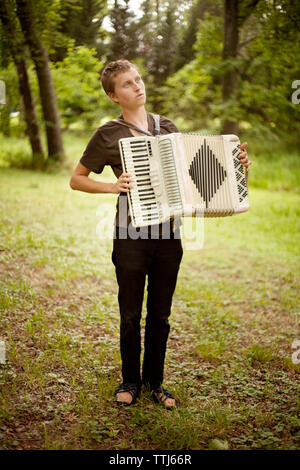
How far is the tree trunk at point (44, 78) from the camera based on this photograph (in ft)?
25.4

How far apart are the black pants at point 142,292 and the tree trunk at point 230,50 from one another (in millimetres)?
7740

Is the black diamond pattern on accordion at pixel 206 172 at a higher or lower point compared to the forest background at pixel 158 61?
lower

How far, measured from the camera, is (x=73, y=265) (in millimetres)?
4926

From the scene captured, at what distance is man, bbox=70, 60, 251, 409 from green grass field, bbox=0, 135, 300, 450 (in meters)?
0.31

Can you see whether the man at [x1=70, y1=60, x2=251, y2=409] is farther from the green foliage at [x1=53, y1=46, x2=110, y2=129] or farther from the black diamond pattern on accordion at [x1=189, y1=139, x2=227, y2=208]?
the green foliage at [x1=53, y1=46, x2=110, y2=129]

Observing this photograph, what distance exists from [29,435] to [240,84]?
30.7 ft

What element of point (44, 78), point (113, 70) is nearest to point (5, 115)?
point (44, 78)

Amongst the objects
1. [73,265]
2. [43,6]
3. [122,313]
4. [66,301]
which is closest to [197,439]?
[122,313]

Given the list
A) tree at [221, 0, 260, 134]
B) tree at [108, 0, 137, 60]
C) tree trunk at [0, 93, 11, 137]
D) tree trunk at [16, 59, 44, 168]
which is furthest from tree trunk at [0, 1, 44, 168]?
tree at [221, 0, 260, 134]

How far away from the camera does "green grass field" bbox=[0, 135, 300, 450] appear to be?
239 centimetres

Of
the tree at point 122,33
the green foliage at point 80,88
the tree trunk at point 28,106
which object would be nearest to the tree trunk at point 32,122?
the tree trunk at point 28,106

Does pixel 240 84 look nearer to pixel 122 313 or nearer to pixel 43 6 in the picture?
pixel 43 6

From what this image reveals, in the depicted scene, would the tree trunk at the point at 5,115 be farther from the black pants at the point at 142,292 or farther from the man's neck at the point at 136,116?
the black pants at the point at 142,292

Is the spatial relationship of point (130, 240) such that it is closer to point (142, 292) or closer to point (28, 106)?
point (142, 292)
